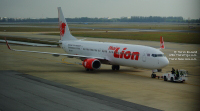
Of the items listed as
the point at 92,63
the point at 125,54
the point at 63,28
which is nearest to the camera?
the point at 125,54

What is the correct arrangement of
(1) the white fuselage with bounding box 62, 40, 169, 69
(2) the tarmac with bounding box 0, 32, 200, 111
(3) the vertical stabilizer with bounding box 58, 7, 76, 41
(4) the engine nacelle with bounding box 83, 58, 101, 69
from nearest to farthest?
(2) the tarmac with bounding box 0, 32, 200, 111 → (1) the white fuselage with bounding box 62, 40, 169, 69 → (4) the engine nacelle with bounding box 83, 58, 101, 69 → (3) the vertical stabilizer with bounding box 58, 7, 76, 41

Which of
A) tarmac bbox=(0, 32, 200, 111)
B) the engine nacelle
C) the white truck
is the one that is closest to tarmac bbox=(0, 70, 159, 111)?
tarmac bbox=(0, 32, 200, 111)

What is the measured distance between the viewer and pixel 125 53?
1441 inches

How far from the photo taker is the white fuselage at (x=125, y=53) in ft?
110

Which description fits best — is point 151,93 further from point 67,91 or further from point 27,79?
point 27,79

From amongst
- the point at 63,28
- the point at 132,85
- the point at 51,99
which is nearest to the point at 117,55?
the point at 132,85

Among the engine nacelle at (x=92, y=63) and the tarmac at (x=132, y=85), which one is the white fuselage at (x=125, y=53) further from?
the engine nacelle at (x=92, y=63)

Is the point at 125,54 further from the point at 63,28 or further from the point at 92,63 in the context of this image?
the point at 63,28

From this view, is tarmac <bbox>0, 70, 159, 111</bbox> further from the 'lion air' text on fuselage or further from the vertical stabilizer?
the vertical stabilizer

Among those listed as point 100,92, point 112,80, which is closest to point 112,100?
point 100,92

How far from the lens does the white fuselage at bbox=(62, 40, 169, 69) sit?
110 ft

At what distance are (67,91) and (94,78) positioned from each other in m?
8.15

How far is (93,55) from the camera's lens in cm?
4181

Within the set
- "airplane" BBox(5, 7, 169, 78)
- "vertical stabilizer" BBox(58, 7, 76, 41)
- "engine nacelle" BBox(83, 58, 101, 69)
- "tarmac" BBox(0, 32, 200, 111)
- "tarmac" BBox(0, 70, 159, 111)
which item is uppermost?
"vertical stabilizer" BBox(58, 7, 76, 41)
